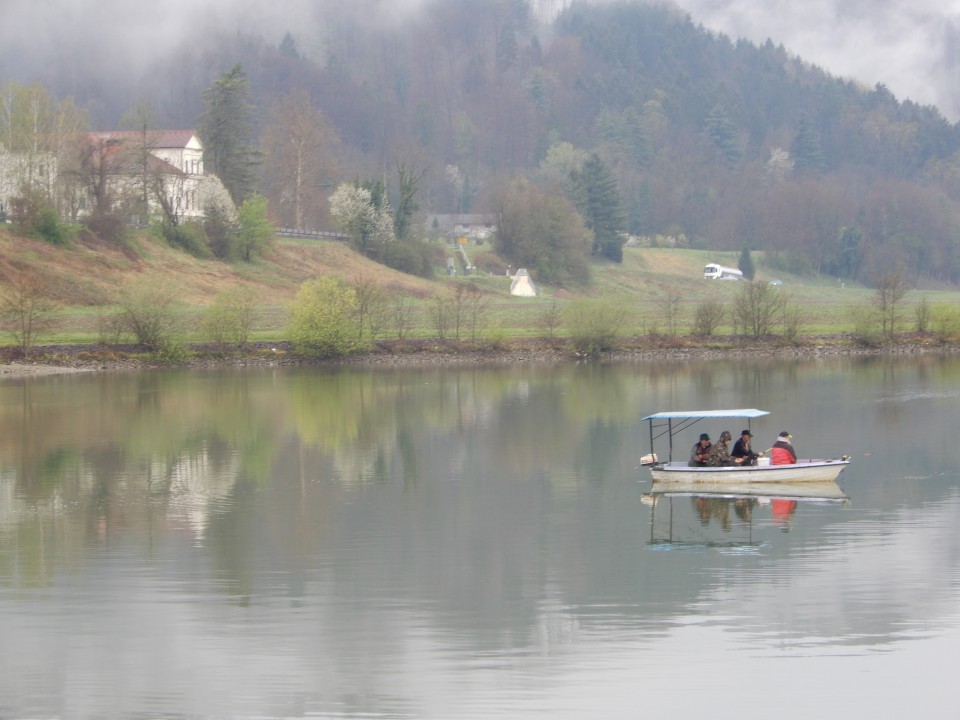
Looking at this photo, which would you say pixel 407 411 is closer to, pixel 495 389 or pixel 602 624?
pixel 495 389

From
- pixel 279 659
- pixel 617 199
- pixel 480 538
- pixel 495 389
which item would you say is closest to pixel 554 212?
pixel 617 199

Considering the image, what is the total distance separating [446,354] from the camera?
8381 centimetres

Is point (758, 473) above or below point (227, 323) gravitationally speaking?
below

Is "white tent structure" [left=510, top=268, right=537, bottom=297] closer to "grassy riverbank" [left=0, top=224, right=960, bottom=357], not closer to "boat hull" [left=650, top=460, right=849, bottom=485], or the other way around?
"grassy riverbank" [left=0, top=224, right=960, bottom=357]

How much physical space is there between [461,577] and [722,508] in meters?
8.85

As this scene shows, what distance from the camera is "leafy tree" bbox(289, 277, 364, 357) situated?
80438mm

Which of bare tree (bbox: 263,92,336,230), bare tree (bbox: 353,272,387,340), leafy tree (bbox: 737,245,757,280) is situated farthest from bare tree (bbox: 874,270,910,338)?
leafy tree (bbox: 737,245,757,280)

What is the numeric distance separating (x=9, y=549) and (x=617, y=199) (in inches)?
4837

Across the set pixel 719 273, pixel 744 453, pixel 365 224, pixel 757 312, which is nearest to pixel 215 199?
pixel 365 224

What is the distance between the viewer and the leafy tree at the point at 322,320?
3167 inches

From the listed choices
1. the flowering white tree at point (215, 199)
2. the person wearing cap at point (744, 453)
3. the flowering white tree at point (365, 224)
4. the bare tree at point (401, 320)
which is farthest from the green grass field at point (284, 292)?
the person wearing cap at point (744, 453)

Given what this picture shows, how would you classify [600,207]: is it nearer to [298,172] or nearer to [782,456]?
[298,172]

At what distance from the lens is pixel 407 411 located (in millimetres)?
54281

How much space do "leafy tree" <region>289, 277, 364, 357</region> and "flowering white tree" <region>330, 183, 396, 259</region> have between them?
124 feet
